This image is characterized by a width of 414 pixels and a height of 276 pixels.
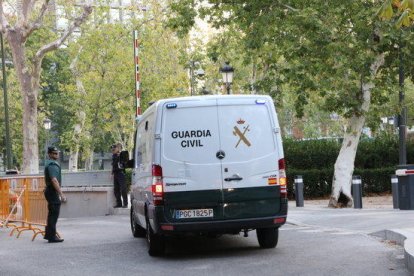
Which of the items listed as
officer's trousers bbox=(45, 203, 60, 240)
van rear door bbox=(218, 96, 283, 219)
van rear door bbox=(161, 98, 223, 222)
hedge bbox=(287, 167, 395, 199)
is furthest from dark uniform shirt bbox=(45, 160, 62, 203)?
hedge bbox=(287, 167, 395, 199)

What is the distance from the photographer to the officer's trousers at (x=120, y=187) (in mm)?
23797

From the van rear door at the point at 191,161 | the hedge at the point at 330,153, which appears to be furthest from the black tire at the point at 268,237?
the hedge at the point at 330,153

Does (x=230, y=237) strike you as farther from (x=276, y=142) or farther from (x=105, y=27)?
(x=105, y=27)

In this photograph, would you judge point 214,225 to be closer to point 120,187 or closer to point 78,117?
point 120,187

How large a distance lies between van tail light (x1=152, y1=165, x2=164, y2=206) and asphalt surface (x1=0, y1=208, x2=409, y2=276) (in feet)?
2.73

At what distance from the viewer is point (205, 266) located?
10906mm

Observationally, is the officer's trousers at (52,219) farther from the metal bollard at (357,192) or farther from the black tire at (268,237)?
the metal bollard at (357,192)

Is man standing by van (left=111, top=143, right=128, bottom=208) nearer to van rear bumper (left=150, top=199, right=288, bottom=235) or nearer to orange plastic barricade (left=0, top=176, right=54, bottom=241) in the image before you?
orange plastic barricade (left=0, top=176, right=54, bottom=241)

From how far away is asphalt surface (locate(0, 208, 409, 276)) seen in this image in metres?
10.4

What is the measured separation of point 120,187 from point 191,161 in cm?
1266

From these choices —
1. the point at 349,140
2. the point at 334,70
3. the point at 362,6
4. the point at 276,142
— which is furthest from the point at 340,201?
the point at 276,142

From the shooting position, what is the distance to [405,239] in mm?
12102

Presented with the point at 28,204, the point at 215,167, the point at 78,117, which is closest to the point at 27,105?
the point at 28,204

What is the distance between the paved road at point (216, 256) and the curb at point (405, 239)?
13 centimetres
